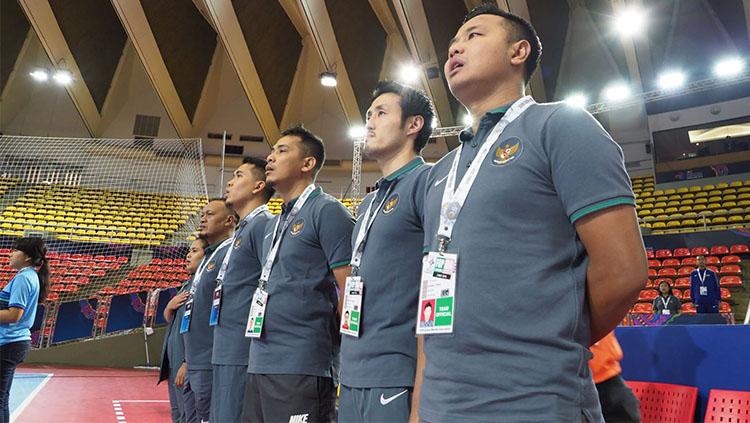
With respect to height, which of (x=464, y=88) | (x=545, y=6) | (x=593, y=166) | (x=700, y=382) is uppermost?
(x=545, y=6)

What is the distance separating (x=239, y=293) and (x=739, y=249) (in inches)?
375

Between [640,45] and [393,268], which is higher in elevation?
[640,45]

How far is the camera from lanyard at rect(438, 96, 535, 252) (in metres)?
1.14

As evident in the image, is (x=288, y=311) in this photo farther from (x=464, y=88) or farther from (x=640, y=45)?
(x=640, y=45)

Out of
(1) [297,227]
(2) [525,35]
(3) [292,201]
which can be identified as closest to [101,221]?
(3) [292,201]

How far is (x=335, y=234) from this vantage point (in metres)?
2.05

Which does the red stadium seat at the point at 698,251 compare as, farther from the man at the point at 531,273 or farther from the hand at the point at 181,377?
the man at the point at 531,273

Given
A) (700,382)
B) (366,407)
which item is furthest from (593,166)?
(700,382)

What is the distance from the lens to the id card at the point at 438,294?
3.50ft

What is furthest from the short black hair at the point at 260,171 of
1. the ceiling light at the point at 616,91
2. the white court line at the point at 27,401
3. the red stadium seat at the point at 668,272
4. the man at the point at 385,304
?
the ceiling light at the point at 616,91

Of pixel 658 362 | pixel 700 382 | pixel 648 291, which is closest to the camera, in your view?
pixel 700 382

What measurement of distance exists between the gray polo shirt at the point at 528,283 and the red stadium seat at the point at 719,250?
985 centimetres

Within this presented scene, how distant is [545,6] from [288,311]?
14.9 metres

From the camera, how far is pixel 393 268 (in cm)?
161
